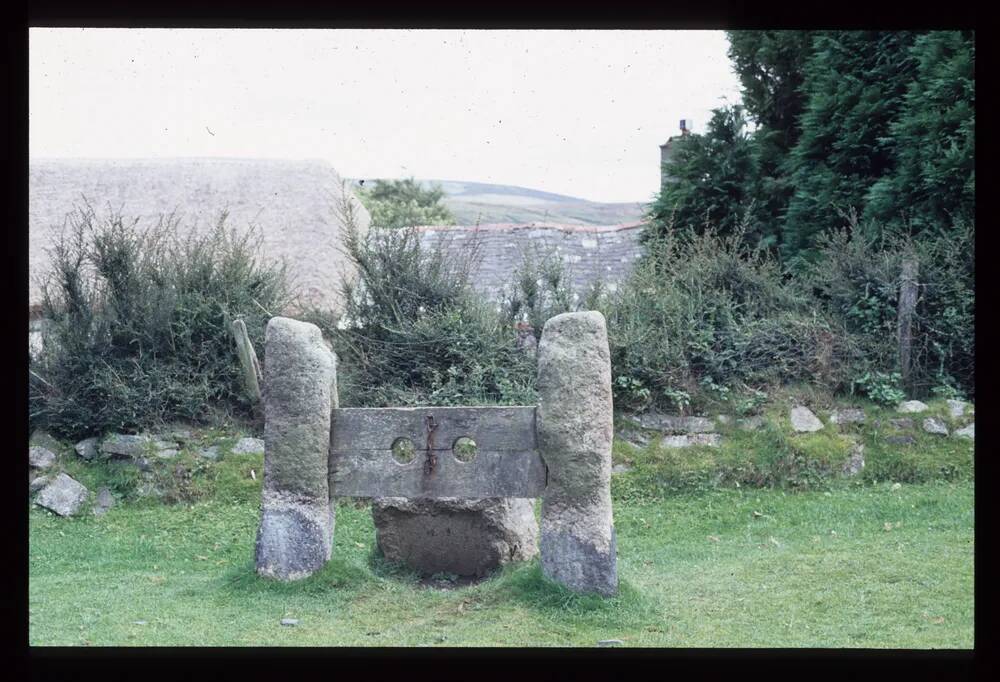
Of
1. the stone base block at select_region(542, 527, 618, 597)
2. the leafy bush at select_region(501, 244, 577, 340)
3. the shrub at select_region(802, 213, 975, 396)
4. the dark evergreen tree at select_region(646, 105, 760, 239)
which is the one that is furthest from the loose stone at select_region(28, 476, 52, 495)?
the shrub at select_region(802, 213, 975, 396)

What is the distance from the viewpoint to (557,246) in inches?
551

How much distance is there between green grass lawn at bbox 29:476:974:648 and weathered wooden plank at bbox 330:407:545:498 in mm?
589

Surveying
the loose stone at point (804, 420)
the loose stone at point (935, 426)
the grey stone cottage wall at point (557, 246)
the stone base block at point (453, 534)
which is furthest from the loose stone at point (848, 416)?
the stone base block at point (453, 534)

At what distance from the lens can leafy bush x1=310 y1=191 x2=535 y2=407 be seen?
11.4m

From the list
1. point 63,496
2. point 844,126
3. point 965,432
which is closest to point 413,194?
point 844,126

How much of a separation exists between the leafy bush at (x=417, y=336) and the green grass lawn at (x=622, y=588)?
170cm

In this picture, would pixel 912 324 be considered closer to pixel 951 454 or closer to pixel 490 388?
pixel 951 454

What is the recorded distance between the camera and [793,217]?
13.6 m

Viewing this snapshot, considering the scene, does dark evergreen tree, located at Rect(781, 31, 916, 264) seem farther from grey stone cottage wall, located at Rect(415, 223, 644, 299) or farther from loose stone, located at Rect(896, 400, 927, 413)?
loose stone, located at Rect(896, 400, 927, 413)

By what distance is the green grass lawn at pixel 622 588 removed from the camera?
22.2ft

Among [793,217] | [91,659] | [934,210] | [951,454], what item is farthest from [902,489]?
[91,659]

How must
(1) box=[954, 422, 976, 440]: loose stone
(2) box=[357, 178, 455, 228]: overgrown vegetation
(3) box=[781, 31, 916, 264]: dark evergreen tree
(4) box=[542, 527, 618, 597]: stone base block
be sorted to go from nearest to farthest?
(4) box=[542, 527, 618, 597]: stone base block, (1) box=[954, 422, 976, 440]: loose stone, (3) box=[781, 31, 916, 264]: dark evergreen tree, (2) box=[357, 178, 455, 228]: overgrown vegetation

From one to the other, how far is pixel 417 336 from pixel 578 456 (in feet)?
15.0

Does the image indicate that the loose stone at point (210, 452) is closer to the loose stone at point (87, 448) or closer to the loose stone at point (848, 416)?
the loose stone at point (87, 448)
